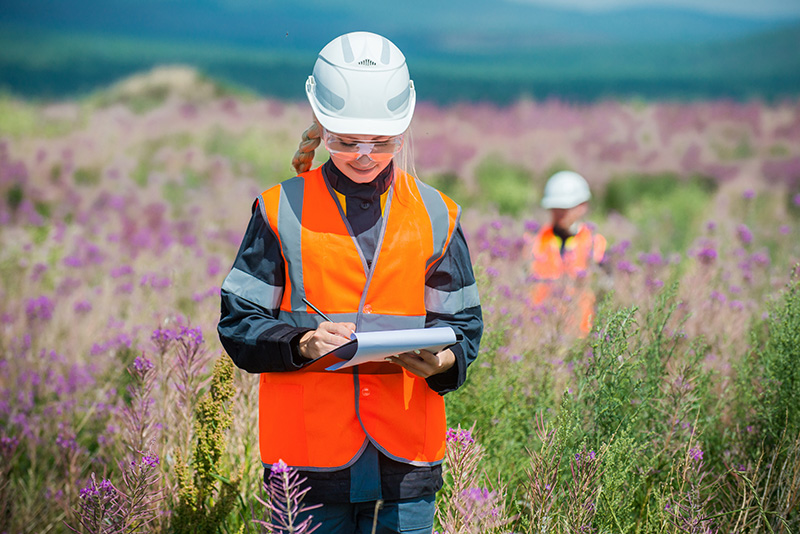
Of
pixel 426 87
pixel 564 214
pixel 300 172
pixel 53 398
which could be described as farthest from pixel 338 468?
pixel 426 87

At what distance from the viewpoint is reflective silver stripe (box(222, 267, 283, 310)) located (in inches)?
73.6

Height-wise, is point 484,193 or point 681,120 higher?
point 681,120

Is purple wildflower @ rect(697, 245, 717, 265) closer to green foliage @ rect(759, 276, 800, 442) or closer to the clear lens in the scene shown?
green foliage @ rect(759, 276, 800, 442)

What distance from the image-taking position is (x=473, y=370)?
9.78ft

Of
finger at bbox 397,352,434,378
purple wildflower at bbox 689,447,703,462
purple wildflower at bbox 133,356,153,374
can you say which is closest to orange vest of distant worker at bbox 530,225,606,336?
purple wildflower at bbox 689,447,703,462

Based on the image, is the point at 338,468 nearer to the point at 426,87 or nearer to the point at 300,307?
the point at 300,307

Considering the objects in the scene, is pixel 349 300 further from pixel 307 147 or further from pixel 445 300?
pixel 307 147

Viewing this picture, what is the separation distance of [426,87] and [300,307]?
79.4 ft

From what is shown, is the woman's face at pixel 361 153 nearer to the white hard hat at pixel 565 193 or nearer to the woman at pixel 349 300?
the woman at pixel 349 300

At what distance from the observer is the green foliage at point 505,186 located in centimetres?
1035

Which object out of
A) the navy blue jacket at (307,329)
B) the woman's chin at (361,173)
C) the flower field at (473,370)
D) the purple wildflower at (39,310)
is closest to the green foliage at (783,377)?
the flower field at (473,370)

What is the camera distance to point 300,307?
6.20ft

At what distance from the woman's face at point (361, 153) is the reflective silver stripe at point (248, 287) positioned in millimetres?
356

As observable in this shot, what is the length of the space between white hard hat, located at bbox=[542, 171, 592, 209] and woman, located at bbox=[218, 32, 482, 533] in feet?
12.3
